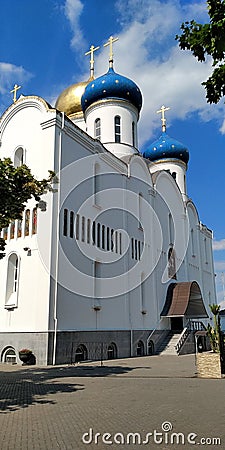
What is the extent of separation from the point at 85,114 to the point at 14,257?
43.2 feet

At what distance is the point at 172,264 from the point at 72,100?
46.2 feet

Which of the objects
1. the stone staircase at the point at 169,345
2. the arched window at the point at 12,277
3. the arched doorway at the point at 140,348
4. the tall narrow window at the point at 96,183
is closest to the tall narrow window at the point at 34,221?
the arched window at the point at 12,277

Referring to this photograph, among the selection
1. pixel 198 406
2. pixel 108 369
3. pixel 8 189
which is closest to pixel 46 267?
pixel 108 369

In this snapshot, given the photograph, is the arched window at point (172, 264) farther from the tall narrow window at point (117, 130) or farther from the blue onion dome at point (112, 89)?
the blue onion dome at point (112, 89)

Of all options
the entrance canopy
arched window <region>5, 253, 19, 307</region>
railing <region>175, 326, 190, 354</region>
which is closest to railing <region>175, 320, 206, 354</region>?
railing <region>175, 326, 190, 354</region>

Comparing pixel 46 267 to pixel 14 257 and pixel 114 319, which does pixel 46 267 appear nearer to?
pixel 14 257

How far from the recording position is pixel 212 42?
5.07 metres

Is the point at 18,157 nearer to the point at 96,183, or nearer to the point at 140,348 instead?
the point at 96,183

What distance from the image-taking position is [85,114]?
2708 cm

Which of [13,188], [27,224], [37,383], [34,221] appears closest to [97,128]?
[27,224]

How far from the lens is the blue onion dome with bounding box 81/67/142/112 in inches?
1014

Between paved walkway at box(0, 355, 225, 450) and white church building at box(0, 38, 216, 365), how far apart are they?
13.2 ft

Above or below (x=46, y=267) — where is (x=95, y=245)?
above

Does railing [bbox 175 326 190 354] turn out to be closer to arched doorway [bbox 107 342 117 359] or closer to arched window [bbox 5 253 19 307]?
arched doorway [bbox 107 342 117 359]
